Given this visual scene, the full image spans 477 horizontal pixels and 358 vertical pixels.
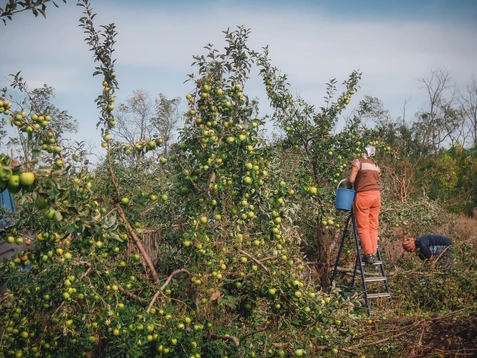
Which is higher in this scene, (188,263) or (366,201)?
(366,201)

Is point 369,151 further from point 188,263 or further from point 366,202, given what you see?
point 188,263

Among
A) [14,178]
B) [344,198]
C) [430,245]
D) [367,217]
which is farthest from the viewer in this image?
[430,245]

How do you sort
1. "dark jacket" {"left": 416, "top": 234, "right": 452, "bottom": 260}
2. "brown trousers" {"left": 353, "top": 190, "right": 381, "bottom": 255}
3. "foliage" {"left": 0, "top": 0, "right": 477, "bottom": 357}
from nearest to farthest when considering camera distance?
1. "foliage" {"left": 0, "top": 0, "right": 477, "bottom": 357}
2. "brown trousers" {"left": 353, "top": 190, "right": 381, "bottom": 255}
3. "dark jacket" {"left": 416, "top": 234, "right": 452, "bottom": 260}

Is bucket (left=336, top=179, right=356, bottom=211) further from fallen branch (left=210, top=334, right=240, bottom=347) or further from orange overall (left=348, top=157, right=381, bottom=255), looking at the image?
fallen branch (left=210, top=334, right=240, bottom=347)

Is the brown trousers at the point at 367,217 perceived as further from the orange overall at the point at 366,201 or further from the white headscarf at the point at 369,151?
the white headscarf at the point at 369,151

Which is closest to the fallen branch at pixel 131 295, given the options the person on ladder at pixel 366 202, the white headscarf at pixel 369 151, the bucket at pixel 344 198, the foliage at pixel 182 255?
the foliage at pixel 182 255

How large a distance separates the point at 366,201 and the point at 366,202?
15 millimetres

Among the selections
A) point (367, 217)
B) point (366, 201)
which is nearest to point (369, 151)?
point (366, 201)

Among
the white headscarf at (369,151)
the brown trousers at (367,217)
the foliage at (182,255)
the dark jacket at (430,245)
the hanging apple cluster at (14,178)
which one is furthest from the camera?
the dark jacket at (430,245)

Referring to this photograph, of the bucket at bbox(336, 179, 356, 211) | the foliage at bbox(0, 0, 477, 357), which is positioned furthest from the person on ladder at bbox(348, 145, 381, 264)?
the foliage at bbox(0, 0, 477, 357)

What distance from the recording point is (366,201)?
6090mm

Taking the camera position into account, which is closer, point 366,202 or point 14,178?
point 14,178

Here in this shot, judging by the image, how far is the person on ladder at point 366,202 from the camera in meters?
6.04

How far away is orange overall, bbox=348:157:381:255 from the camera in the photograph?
6.04 m
